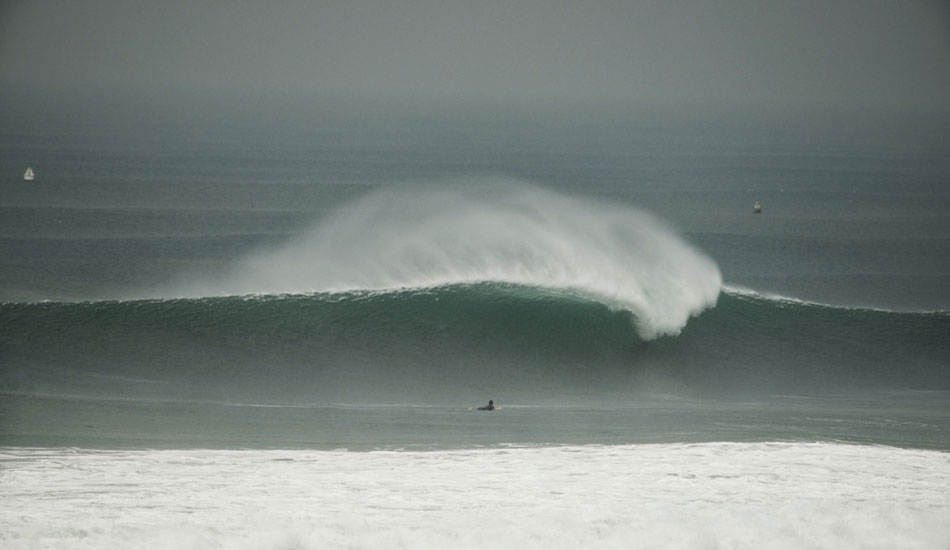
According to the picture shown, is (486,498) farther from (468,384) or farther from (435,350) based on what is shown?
(435,350)

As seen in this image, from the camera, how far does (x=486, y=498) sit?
33.2 feet

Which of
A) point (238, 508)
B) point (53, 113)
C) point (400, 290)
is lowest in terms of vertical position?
point (238, 508)

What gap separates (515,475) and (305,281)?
37.4ft

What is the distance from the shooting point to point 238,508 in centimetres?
959

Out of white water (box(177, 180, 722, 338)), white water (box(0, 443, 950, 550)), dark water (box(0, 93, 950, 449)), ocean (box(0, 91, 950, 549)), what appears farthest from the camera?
white water (box(177, 180, 722, 338))

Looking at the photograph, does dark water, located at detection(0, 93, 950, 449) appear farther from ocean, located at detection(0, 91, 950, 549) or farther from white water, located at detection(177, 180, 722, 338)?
white water, located at detection(177, 180, 722, 338)

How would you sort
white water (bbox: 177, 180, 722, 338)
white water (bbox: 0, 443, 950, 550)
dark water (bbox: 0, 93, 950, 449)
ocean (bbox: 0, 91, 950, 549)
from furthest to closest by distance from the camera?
white water (bbox: 177, 180, 722, 338), dark water (bbox: 0, 93, 950, 449), ocean (bbox: 0, 91, 950, 549), white water (bbox: 0, 443, 950, 550)

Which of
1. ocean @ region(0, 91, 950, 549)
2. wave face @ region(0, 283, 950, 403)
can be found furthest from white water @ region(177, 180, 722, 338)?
wave face @ region(0, 283, 950, 403)

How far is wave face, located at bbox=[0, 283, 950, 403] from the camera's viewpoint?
1658 cm

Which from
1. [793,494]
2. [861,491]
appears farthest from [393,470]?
[861,491]

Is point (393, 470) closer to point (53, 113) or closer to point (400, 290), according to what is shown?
point (400, 290)

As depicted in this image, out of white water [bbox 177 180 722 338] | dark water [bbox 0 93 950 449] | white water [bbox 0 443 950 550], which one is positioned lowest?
white water [bbox 0 443 950 550]

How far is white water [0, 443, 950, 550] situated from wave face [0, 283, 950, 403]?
4420 millimetres

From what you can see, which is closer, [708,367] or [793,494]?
[793,494]
